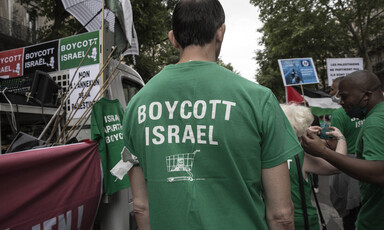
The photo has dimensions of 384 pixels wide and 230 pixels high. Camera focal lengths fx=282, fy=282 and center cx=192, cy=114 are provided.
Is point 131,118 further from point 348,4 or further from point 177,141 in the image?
point 348,4

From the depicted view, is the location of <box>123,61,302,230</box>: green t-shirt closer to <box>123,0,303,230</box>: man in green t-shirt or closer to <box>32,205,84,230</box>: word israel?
<box>123,0,303,230</box>: man in green t-shirt

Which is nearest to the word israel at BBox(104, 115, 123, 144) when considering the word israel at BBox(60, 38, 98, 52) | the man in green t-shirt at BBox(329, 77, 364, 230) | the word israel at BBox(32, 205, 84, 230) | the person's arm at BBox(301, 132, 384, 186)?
the word israel at BBox(32, 205, 84, 230)

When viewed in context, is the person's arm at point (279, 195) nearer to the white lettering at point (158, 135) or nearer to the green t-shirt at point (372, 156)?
the white lettering at point (158, 135)

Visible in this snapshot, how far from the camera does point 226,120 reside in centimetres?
113

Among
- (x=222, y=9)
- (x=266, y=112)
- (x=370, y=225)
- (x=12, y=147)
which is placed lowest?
(x=370, y=225)

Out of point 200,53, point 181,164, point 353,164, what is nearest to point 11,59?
point 200,53

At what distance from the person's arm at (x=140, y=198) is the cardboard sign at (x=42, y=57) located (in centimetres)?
259

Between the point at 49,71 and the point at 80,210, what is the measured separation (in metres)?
2.07

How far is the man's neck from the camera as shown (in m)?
1.26

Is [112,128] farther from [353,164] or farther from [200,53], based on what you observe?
[353,164]

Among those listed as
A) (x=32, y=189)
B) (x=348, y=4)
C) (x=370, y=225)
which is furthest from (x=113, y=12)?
(x=348, y=4)

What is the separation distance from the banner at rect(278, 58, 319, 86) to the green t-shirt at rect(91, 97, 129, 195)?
6196mm

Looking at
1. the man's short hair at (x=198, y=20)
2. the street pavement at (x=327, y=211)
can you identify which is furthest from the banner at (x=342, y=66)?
the man's short hair at (x=198, y=20)

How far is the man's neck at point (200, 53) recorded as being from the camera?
126 centimetres
